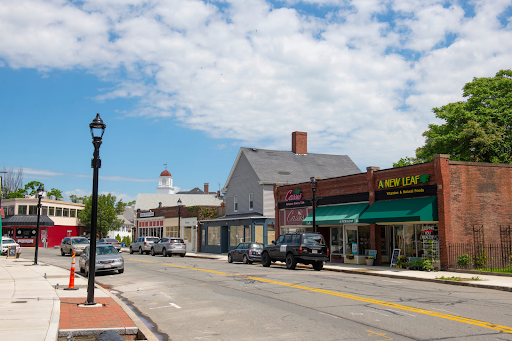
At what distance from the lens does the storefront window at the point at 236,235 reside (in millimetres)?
41750

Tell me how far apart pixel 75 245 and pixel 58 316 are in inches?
1208

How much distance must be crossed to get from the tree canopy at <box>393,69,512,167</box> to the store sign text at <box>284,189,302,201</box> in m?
13.1

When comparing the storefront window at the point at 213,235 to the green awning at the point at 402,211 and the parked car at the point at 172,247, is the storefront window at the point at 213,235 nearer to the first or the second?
the parked car at the point at 172,247

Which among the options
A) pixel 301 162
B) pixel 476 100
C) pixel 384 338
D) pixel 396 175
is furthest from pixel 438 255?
pixel 301 162

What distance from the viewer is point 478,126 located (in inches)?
1352

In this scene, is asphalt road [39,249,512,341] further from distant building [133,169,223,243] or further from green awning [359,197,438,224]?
distant building [133,169,223,243]

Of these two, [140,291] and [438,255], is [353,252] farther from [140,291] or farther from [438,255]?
[140,291]

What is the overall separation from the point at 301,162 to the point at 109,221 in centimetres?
4642

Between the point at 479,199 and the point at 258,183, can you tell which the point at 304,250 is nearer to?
the point at 479,199

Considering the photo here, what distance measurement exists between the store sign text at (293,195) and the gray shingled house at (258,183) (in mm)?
4005

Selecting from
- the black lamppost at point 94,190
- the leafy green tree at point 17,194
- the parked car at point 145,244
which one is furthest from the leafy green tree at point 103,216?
the black lamppost at point 94,190

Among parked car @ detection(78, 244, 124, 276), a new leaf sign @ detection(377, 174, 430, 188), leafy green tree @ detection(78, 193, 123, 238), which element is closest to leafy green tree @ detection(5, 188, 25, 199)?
leafy green tree @ detection(78, 193, 123, 238)

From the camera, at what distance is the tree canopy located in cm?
3381

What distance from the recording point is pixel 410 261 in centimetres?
2359
